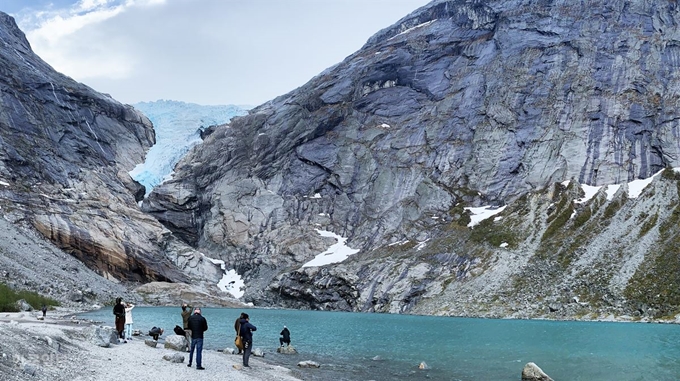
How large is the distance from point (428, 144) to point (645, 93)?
4868 centimetres

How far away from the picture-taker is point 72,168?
412ft

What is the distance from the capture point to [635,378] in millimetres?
27391

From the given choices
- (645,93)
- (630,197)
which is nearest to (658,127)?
(645,93)

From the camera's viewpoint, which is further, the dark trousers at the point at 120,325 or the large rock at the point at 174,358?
the dark trousers at the point at 120,325

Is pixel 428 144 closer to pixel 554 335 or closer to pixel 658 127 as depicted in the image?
pixel 658 127

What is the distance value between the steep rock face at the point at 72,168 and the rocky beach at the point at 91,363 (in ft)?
278

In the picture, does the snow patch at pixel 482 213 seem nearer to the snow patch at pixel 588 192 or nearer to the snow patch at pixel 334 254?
the snow patch at pixel 588 192

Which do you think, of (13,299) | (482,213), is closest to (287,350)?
(13,299)

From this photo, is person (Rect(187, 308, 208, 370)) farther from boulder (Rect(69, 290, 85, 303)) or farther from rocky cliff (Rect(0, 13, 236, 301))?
rocky cliff (Rect(0, 13, 236, 301))

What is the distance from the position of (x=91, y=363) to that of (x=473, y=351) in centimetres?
2764

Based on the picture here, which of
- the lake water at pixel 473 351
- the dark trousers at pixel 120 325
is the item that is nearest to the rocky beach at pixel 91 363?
the dark trousers at pixel 120 325

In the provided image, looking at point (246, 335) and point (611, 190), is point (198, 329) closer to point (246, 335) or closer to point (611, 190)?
point (246, 335)

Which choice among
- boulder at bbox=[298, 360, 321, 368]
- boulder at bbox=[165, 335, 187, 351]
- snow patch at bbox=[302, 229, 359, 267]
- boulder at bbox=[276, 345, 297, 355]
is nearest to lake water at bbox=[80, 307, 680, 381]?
boulder at bbox=[298, 360, 321, 368]

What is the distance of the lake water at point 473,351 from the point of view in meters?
29.3
